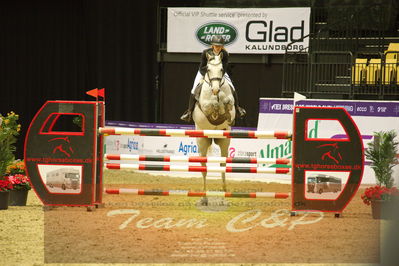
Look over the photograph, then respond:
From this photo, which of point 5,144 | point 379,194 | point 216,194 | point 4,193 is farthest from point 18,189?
point 379,194

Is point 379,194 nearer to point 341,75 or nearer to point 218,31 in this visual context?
point 341,75

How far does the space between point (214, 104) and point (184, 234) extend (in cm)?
298

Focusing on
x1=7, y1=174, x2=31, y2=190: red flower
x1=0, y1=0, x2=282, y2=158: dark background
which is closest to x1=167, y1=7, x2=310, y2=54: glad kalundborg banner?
x1=0, y1=0, x2=282, y2=158: dark background

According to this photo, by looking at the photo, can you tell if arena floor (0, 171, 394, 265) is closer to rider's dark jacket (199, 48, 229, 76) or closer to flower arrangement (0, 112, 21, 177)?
flower arrangement (0, 112, 21, 177)

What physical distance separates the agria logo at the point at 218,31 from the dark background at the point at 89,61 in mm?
886

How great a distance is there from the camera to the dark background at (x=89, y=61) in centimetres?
1764

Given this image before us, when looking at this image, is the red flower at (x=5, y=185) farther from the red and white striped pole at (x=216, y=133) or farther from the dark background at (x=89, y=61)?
the dark background at (x=89, y=61)

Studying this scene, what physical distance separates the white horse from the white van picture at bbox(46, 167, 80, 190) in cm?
193

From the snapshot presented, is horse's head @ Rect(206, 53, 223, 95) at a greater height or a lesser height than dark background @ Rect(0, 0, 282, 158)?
lesser

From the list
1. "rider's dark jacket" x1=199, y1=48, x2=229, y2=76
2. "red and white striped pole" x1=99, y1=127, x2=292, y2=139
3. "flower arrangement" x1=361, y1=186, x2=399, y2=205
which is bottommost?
"flower arrangement" x1=361, y1=186, x2=399, y2=205

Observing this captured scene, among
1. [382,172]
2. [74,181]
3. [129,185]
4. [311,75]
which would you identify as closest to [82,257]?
[74,181]

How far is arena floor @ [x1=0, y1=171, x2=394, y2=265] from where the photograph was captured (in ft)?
21.0

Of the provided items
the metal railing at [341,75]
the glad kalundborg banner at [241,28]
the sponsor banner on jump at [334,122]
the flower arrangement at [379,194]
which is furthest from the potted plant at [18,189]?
the glad kalundborg banner at [241,28]

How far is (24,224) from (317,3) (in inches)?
429
